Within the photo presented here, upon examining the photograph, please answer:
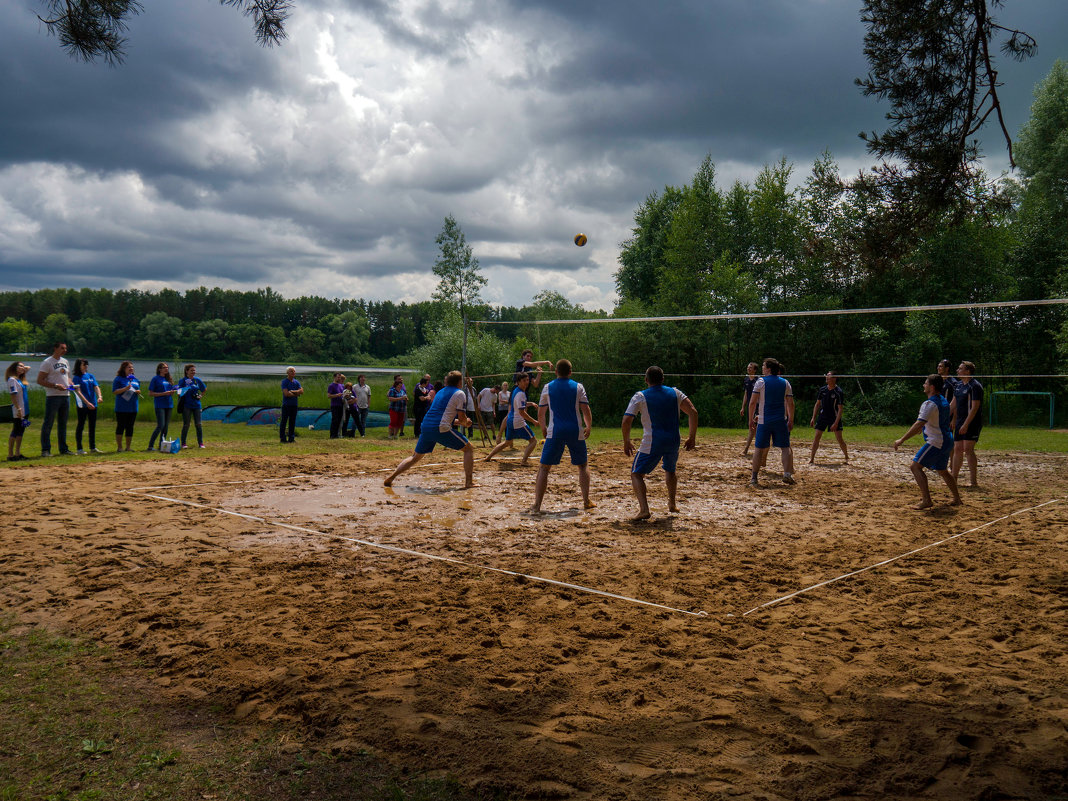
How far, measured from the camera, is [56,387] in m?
12.3

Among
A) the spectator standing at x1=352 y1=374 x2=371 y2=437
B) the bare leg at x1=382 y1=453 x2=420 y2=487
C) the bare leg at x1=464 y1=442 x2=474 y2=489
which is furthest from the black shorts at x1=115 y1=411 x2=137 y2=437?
the bare leg at x1=464 y1=442 x2=474 y2=489

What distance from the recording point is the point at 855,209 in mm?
6809

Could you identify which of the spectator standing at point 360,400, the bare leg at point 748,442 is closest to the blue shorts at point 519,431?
the bare leg at point 748,442

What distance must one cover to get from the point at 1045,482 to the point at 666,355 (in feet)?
54.8

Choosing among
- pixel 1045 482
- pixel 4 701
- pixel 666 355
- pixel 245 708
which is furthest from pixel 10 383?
pixel 666 355

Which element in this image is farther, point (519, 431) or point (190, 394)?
point (190, 394)

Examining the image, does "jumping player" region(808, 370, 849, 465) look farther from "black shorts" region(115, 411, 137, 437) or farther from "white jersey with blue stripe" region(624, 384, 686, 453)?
"black shorts" region(115, 411, 137, 437)

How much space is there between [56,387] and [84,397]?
1.07 m

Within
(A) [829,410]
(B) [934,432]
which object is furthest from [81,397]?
(B) [934,432]

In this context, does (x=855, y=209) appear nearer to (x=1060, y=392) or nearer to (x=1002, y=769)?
(x=1002, y=769)

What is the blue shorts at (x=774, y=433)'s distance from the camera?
10.7 meters

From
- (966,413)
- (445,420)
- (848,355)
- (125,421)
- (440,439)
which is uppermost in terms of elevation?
(848,355)

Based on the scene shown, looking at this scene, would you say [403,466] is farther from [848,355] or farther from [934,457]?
[848,355]

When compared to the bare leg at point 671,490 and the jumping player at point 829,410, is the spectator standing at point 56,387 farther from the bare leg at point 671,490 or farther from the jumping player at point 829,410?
the jumping player at point 829,410
